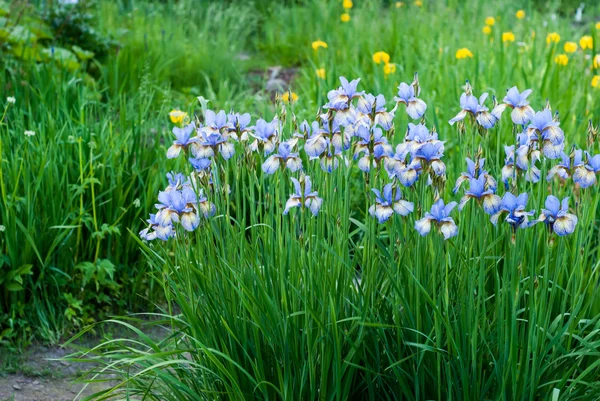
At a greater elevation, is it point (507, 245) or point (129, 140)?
point (507, 245)

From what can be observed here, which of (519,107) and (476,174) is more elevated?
(519,107)

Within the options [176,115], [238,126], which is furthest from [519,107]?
[176,115]

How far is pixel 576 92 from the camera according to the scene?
15.2 feet

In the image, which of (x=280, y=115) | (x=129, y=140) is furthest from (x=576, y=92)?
(x=280, y=115)

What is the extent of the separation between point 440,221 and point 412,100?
1.26 feet

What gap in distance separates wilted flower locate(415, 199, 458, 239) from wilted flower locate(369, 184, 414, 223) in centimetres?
9

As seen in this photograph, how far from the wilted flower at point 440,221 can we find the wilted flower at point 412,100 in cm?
29

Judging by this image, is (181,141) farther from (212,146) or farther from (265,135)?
(265,135)

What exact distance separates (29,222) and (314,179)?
1.39 metres

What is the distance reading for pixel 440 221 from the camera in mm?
1847

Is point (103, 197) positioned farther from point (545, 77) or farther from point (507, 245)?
point (545, 77)

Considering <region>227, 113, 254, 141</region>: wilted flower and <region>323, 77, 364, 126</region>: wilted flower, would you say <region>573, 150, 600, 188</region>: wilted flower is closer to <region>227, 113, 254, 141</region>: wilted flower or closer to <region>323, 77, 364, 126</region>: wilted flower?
<region>323, 77, 364, 126</region>: wilted flower

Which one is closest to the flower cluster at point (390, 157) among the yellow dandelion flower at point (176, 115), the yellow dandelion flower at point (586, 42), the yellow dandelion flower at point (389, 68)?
the yellow dandelion flower at point (176, 115)

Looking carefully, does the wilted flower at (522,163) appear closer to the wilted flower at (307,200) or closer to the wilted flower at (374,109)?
the wilted flower at (374,109)
